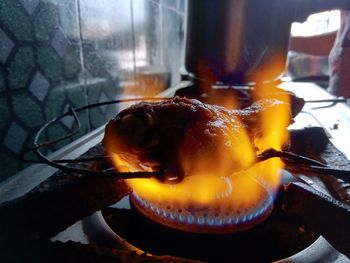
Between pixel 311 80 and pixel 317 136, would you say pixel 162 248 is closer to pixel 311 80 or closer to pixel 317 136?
pixel 317 136

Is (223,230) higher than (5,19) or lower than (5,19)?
lower

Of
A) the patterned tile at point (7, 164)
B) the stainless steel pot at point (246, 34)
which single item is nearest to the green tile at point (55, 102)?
the patterned tile at point (7, 164)

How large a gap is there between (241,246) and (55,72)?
1.48 feet

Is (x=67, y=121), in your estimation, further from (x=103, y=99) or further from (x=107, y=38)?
(x=107, y=38)

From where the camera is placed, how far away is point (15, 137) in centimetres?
53

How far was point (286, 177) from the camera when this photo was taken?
534 mm

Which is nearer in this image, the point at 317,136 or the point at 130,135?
the point at 130,135

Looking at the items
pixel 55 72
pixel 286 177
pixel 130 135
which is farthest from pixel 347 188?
pixel 55 72

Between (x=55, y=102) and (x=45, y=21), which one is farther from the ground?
(x=45, y=21)

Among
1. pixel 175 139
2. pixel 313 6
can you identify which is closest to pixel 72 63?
pixel 175 139

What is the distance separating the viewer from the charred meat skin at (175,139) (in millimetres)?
357

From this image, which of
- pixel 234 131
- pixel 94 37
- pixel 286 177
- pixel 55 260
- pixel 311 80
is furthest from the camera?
pixel 311 80

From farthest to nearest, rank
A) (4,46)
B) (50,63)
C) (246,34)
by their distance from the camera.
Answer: (246,34)
(50,63)
(4,46)

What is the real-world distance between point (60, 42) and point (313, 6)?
0.60m
